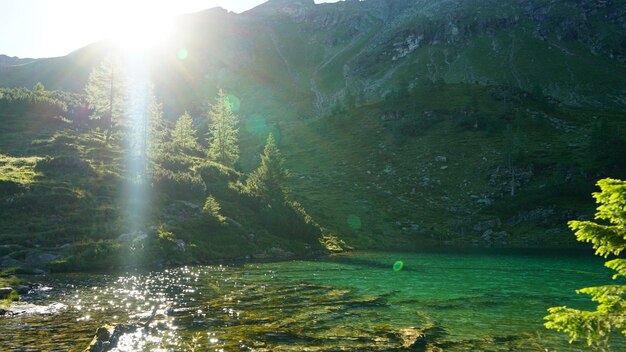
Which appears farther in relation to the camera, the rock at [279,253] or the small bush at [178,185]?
the small bush at [178,185]

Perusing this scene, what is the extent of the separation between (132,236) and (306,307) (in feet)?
83.6

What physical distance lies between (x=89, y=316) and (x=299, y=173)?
272 ft

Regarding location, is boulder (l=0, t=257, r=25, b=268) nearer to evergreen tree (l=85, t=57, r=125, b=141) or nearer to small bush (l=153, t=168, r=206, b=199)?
small bush (l=153, t=168, r=206, b=199)

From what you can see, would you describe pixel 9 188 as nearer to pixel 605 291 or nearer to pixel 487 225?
pixel 605 291

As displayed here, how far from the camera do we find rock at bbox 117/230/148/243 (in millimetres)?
40094

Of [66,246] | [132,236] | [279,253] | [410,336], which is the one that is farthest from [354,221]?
[410,336]

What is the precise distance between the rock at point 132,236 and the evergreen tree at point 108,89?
121ft

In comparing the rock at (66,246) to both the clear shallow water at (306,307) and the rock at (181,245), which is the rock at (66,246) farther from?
the rock at (181,245)

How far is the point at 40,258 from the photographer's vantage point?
1375 inches

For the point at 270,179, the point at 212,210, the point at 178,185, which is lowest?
the point at 212,210

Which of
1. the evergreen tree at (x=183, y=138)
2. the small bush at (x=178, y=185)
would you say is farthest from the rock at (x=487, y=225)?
the evergreen tree at (x=183, y=138)

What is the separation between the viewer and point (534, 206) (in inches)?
3118

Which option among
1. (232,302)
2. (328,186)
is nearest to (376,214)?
(328,186)

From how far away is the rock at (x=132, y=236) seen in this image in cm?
4009
